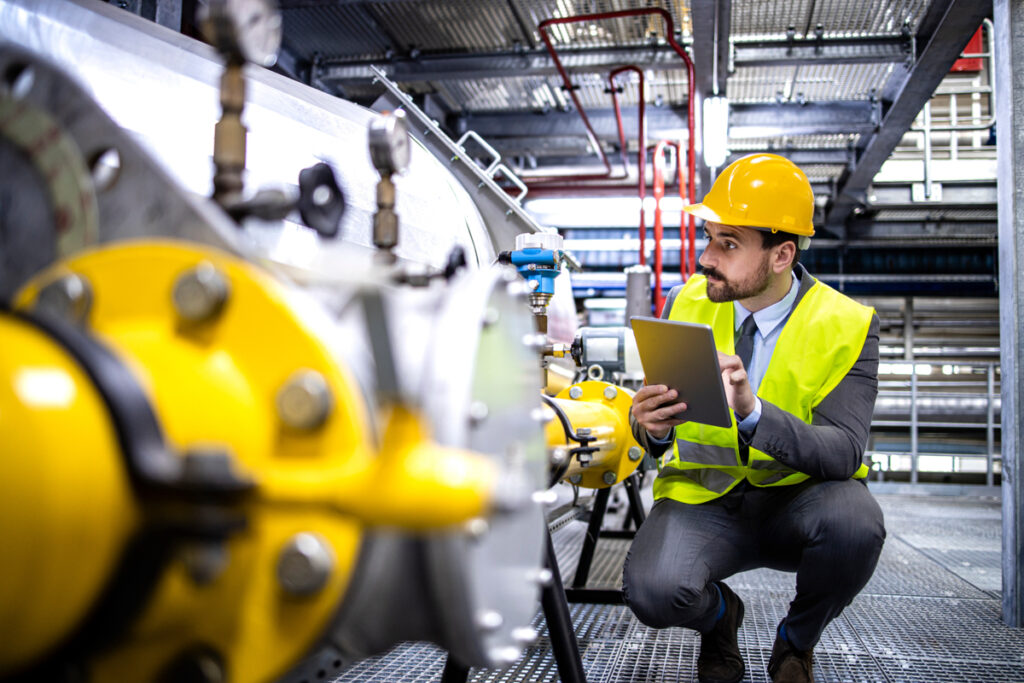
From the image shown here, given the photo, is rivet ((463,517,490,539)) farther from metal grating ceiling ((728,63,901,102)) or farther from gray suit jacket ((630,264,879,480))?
metal grating ceiling ((728,63,901,102))

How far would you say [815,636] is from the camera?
1505 mm

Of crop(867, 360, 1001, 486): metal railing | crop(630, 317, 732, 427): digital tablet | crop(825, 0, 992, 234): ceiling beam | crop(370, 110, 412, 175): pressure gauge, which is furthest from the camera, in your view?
crop(867, 360, 1001, 486): metal railing

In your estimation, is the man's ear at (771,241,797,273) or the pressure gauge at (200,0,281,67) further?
the man's ear at (771,241,797,273)

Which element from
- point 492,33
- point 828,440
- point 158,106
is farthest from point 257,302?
point 492,33

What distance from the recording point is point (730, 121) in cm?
430

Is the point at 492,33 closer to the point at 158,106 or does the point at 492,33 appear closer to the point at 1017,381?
the point at 1017,381

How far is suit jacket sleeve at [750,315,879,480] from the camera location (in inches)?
56.6

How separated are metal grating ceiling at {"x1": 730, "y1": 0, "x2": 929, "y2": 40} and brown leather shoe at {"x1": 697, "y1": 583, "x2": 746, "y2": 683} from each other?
8.04 feet

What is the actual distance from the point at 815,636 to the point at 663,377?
56 cm

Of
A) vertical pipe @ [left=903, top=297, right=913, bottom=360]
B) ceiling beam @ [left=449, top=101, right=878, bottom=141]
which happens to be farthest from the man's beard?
vertical pipe @ [left=903, top=297, right=913, bottom=360]

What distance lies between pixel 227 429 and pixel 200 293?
93 mm

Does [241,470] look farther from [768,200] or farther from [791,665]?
[768,200]

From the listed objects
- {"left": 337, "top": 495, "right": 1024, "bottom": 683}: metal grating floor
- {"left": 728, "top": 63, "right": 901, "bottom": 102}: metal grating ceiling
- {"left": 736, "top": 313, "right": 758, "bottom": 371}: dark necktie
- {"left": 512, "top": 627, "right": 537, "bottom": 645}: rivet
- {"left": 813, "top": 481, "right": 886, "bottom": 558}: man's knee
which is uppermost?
{"left": 728, "top": 63, "right": 901, "bottom": 102}: metal grating ceiling

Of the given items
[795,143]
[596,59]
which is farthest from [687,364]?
[795,143]
